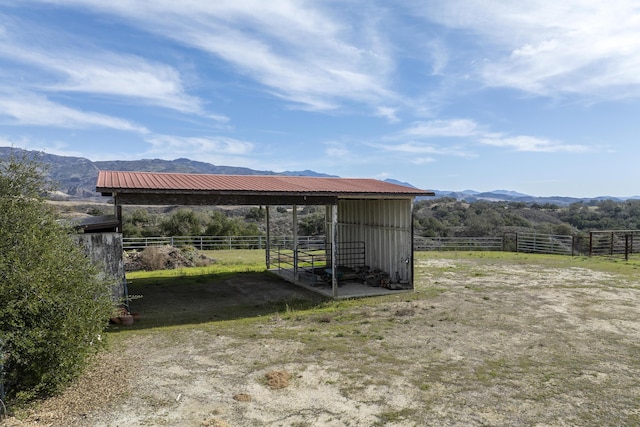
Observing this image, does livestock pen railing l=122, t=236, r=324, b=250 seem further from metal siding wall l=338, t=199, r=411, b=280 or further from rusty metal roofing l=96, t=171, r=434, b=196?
rusty metal roofing l=96, t=171, r=434, b=196

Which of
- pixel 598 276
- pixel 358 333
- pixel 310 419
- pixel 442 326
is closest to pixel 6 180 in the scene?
pixel 310 419

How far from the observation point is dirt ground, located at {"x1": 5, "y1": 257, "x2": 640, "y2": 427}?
471 cm

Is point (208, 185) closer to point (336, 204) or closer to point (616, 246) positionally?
point (336, 204)

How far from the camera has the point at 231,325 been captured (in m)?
8.77

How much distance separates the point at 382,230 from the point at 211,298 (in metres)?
5.68

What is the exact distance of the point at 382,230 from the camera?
44.4 ft

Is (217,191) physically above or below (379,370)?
above

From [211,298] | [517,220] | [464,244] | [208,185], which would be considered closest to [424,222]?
[517,220]

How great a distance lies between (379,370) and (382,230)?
25.5 feet

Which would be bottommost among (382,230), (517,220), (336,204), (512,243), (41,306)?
(512,243)

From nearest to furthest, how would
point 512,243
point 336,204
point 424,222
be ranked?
1. point 336,204
2. point 512,243
3. point 424,222

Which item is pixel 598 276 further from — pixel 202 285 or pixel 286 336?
pixel 202 285

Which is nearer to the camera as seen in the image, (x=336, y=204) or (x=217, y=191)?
(x=217, y=191)

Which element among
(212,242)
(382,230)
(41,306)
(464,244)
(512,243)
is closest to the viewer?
(41,306)
